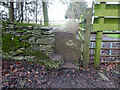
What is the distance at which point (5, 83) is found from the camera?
178 centimetres

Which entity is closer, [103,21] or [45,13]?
[103,21]

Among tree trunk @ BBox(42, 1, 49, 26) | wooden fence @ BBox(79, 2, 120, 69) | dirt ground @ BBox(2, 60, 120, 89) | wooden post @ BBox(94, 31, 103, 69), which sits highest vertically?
tree trunk @ BBox(42, 1, 49, 26)

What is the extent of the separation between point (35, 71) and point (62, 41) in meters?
1.29

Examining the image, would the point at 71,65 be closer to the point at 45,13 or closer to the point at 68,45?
the point at 68,45

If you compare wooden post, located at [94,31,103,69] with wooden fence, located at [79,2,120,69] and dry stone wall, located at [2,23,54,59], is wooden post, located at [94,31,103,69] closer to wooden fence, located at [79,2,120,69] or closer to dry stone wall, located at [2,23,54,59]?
wooden fence, located at [79,2,120,69]

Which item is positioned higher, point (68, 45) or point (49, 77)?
point (68, 45)

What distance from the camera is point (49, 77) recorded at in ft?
7.48

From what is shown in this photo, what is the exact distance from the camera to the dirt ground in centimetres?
191

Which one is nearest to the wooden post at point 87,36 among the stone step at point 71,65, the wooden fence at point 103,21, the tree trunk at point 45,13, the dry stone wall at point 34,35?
the wooden fence at point 103,21

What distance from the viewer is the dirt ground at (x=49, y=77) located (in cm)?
191

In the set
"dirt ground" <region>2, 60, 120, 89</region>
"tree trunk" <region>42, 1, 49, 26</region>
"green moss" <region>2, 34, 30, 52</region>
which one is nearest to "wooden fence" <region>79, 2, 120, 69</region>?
"dirt ground" <region>2, 60, 120, 89</region>

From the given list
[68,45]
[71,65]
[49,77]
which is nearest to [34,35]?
[68,45]

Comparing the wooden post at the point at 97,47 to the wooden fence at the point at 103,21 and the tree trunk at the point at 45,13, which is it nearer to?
the wooden fence at the point at 103,21

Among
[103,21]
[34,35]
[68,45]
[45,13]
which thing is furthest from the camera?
[45,13]
